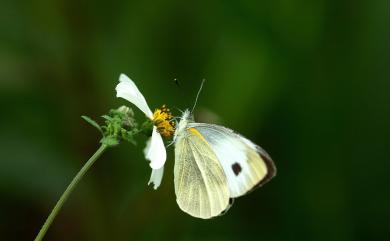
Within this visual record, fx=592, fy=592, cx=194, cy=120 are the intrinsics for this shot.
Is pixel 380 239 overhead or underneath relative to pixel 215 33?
underneath

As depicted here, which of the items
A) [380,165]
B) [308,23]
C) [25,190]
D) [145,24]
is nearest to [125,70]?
[145,24]

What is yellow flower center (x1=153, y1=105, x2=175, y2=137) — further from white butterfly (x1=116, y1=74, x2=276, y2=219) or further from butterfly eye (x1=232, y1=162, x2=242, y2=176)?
butterfly eye (x1=232, y1=162, x2=242, y2=176)

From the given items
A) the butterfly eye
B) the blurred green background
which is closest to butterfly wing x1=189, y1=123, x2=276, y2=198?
the butterfly eye

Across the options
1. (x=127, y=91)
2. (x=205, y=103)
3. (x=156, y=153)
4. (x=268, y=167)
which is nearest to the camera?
(x=156, y=153)

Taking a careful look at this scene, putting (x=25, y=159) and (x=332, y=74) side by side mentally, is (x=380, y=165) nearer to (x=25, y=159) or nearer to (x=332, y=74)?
(x=332, y=74)

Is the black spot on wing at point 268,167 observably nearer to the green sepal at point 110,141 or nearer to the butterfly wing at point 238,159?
the butterfly wing at point 238,159

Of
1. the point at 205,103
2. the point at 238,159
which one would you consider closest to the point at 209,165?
the point at 238,159

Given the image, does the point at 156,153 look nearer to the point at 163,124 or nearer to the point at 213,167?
the point at 163,124
